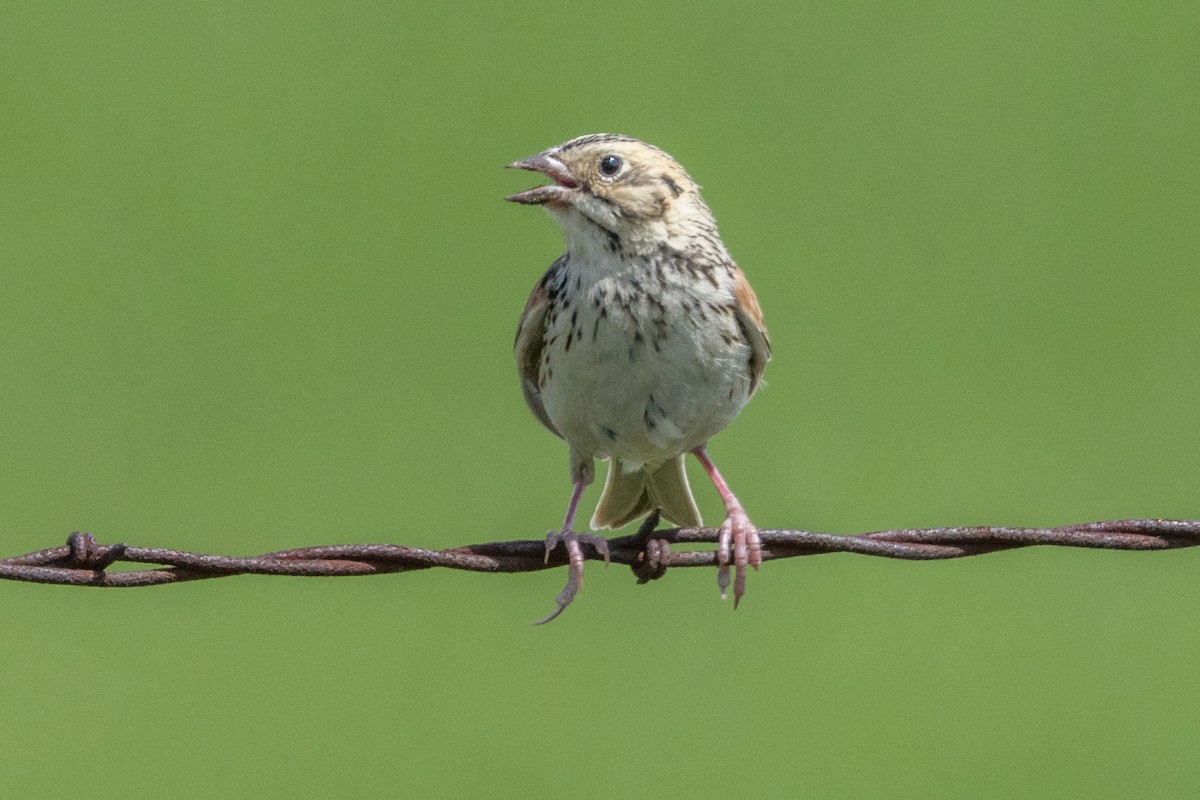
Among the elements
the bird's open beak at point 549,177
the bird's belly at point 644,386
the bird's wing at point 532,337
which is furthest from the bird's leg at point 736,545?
the bird's open beak at point 549,177

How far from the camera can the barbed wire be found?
3.67 metres

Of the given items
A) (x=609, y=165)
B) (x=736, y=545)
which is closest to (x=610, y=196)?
(x=609, y=165)

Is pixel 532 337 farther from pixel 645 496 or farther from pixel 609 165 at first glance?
pixel 645 496

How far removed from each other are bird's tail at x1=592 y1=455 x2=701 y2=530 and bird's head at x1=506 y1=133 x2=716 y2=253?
3.53 feet

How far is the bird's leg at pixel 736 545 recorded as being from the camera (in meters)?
4.92

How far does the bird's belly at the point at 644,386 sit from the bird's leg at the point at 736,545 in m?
0.31

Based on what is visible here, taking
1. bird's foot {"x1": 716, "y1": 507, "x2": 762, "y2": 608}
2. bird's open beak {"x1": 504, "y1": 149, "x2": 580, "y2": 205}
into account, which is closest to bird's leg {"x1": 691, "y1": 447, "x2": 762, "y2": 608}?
bird's foot {"x1": 716, "y1": 507, "x2": 762, "y2": 608}

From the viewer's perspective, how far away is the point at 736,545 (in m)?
5.01

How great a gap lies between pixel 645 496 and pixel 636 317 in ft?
4.10

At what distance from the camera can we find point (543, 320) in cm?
538

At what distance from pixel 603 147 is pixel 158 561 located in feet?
7.25

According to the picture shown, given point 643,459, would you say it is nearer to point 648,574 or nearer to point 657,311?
point 657,311

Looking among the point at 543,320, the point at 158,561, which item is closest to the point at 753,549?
the point at 543,320

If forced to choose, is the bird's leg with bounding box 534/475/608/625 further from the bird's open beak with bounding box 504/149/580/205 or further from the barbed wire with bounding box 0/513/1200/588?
the bird's open beak with bounding box 504/149/580/205
